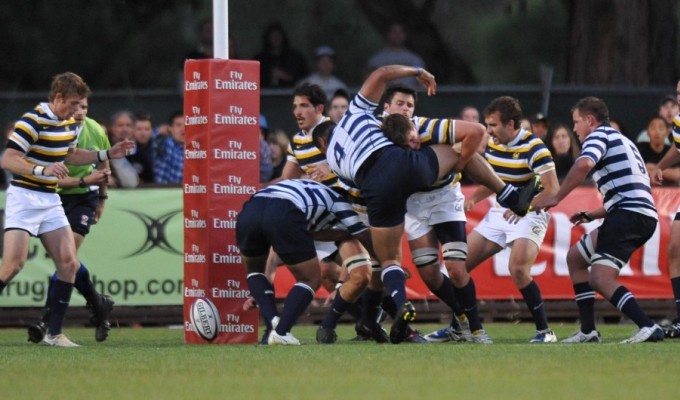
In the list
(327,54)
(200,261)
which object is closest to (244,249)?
(200,261)

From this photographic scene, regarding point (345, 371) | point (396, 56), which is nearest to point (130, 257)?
point (396, 56)

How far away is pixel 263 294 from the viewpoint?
13.2 meters

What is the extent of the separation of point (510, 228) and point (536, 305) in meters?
Answer: 0.68

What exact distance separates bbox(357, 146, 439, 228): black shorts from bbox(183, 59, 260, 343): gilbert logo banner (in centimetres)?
135

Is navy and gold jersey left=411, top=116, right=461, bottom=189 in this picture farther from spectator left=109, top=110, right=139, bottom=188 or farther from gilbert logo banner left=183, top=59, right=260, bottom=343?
spectator left=109, top=110, right=139, bottom=188

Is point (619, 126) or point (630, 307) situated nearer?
point (630, 307)

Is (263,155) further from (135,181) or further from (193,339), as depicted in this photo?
(193,339)

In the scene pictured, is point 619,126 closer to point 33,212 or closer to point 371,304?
point 371,304

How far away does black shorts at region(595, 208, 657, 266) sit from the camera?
13320 mm

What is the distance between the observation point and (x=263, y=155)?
1841cm

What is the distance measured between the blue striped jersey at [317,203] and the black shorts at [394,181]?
1.01ft

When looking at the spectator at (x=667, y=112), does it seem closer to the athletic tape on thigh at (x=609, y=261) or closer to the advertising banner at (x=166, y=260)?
the advertising banner at (x=166, y=260)

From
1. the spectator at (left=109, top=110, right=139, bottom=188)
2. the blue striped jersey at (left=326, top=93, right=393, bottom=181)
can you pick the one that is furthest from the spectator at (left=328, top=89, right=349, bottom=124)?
the blue striped jersey at (left=326, top=93, right=393, bottom=181)

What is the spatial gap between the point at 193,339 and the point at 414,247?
6.36ft
